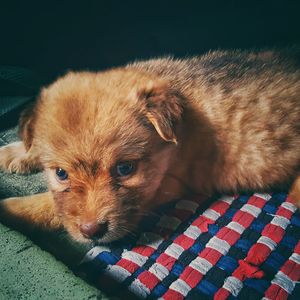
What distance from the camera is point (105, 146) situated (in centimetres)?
204

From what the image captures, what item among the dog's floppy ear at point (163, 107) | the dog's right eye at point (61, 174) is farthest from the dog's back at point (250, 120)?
the dog's right eye at point (61, 174)

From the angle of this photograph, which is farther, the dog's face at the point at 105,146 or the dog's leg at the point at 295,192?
the dog's leg at the point at 295,192

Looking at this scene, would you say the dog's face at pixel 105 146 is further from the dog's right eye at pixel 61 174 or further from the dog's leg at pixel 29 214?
the dog's leg at pixel 29 214

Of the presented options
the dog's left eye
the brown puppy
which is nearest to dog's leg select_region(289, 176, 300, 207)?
the brown puppy

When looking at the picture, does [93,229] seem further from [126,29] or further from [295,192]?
[126,29]

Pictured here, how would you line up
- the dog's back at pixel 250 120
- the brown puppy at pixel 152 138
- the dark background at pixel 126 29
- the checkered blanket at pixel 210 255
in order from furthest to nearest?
1. the dark background at pixel 126 29
2. the dog's back at pixel 250 120
3. the brown puppy at pixel 152 138
4. the checkered blanket at pixel 210 255

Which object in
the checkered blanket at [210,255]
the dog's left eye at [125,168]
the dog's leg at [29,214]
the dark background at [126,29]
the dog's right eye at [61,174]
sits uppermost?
the dark background at [126,29]

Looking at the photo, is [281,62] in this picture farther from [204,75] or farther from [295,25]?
[295,25]

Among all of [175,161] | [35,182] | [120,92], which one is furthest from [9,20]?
[175,161]

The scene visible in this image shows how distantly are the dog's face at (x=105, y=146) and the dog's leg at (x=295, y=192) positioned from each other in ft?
2.76

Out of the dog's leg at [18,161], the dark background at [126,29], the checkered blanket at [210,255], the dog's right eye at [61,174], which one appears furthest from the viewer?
the dark background at [126,29]

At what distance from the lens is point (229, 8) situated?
348cm

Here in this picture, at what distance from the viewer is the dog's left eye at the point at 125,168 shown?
2.11 m

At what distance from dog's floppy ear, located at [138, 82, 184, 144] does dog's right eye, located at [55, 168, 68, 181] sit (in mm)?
565
